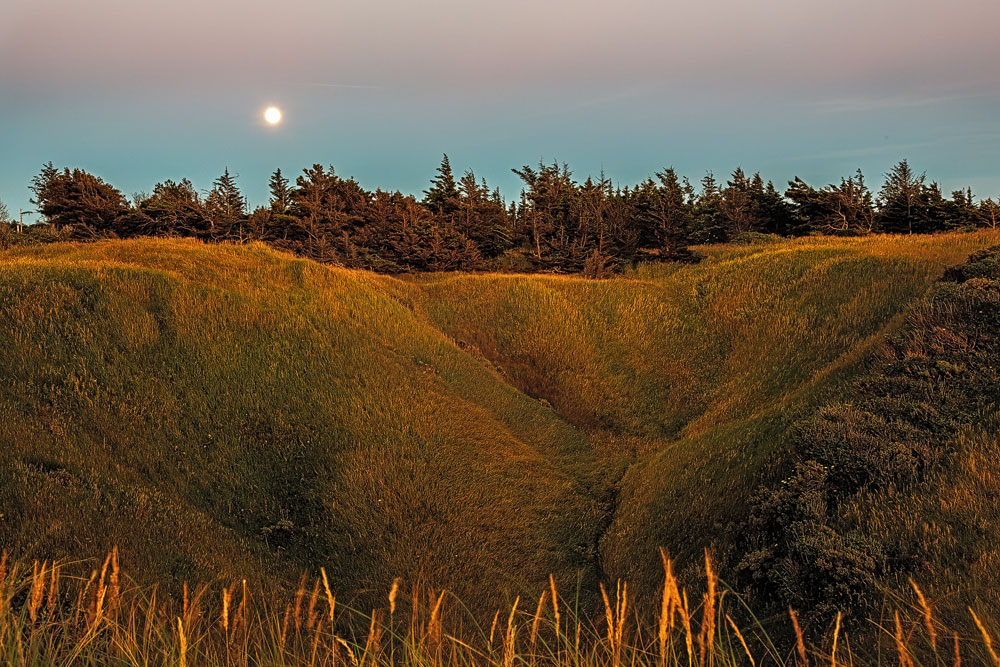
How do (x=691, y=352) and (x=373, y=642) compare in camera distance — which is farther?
(x=691, y=352)

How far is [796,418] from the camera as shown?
15172mm

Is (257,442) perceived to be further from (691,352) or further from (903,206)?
(903,206)

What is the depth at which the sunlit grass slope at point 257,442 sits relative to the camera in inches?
511

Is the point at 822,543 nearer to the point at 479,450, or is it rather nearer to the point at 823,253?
the point at 479,450

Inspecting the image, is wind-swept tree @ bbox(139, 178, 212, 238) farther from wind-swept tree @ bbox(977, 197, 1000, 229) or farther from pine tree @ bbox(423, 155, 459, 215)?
wind-swept tree @ bbox(977, 197, 1000, 229)

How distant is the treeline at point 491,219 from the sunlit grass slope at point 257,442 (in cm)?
2475

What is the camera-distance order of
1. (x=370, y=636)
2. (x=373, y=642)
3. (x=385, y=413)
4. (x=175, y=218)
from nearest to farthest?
(x=370, y=636) → (x=373, y=642) → (x=385, y=413) → (x=175, y=218)

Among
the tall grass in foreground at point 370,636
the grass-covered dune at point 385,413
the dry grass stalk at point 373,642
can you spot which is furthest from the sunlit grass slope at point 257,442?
the dry grass stalk at point 373,642

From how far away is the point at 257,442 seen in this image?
16.4 metres

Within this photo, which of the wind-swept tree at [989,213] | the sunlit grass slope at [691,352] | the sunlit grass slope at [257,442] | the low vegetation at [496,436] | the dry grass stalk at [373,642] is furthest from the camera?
the wind-swept tree at [989,213]

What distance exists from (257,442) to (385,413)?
3.57m

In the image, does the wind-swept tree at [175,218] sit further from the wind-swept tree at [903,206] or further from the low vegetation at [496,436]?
the wind-swept tree at [903,206]

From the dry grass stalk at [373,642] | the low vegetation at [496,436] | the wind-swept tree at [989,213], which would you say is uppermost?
the wind-swept tree at [989,213]

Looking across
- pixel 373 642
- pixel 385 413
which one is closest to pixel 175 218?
pixel 385 413
